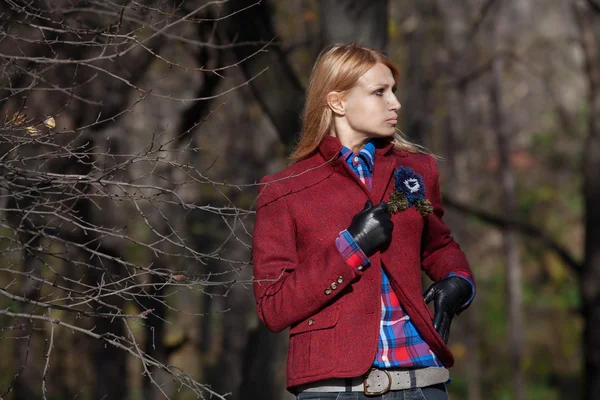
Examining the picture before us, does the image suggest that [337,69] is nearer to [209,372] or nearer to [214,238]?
[214,238]

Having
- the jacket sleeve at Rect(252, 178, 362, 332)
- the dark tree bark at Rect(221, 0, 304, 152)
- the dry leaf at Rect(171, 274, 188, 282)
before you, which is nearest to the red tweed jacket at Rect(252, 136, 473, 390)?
the jacket sleeve at Rect(252, 178, 362, 332)

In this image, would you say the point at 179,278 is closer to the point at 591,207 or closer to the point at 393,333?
the point at 393,333

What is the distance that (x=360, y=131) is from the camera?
321 centimetres

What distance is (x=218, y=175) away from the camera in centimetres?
1223

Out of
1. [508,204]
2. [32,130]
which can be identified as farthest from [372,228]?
[508,204]

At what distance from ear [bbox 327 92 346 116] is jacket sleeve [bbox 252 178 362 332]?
1.10ft

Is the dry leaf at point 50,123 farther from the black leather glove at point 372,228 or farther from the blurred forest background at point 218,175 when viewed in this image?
the black leather glove at point 372,228

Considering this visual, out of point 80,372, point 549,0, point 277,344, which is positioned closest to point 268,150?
point 80,372

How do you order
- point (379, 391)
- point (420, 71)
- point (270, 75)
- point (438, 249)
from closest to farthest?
point (379, 391)
point (438, 249)
point (270, 75)
point (420, 71)

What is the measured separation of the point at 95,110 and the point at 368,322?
19.3ft

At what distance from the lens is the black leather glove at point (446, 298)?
120 inches

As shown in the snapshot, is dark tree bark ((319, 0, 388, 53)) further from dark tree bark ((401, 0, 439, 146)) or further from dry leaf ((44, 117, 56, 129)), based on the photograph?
dark tree bark ((401, 0, 439, 146))

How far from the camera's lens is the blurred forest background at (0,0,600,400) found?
3.16 metres

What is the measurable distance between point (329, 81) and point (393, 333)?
A: 2.93 feet
